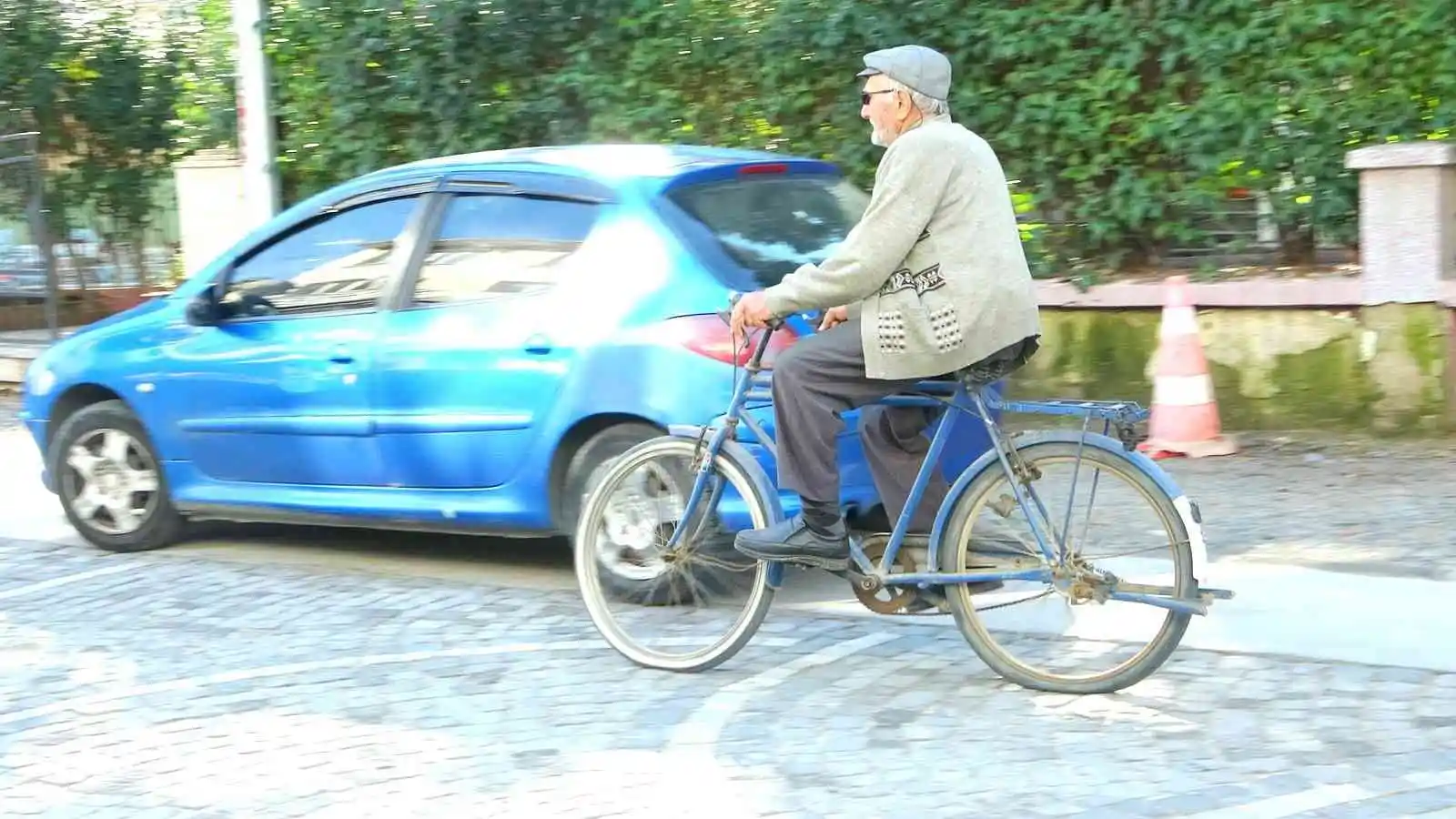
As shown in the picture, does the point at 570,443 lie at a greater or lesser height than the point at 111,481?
greater

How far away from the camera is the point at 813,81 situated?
1092cm

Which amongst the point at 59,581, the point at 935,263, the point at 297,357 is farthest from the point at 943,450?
the point at 59,581

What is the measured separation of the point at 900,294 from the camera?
5062 mm

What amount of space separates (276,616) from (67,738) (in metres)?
1.43

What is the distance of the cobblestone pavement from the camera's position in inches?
173

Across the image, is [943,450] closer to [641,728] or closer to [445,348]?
[641,728]

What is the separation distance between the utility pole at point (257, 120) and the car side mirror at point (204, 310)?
4443 millimetres

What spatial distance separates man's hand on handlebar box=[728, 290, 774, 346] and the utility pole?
7047 millimetres

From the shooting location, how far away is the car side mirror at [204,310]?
288 inches

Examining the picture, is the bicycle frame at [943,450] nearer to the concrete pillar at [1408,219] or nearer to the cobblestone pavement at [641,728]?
the cobblestone pavement at [641,728]

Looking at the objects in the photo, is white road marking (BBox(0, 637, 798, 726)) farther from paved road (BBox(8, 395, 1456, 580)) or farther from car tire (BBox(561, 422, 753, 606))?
paved road (BBox(8, 395, 1456, 580))

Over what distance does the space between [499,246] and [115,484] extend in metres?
2.21

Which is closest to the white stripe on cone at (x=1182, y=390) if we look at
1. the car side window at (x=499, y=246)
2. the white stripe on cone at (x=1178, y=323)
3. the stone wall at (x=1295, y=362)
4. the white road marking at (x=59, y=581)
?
the white stripe on cone at (x=1178, y=323)

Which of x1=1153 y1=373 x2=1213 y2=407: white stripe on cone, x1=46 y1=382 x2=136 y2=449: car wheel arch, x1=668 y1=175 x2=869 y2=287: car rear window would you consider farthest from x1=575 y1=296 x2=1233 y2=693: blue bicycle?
x1=1153 y1=373 x2=1213 y2=407: white stripe on cone
